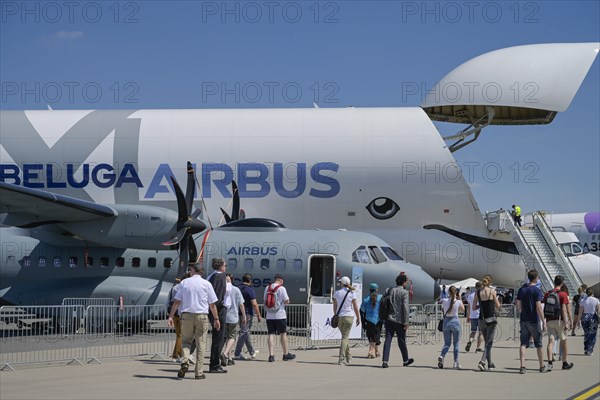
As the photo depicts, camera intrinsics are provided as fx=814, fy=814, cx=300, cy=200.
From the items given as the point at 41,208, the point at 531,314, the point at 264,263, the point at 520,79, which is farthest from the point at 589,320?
the point at 41,208

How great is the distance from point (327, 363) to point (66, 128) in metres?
18.5

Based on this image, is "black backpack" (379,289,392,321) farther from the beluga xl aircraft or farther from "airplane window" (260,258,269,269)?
the beluga xl aircraft

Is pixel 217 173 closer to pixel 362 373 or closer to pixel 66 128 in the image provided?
pixel 66 128

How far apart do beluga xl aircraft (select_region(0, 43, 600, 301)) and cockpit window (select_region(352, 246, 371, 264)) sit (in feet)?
19.7

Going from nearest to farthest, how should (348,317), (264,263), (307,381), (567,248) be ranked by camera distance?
(307,381) → (348,317) → (264,263) → (567,248)

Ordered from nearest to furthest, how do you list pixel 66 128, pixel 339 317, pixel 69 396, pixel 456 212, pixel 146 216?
pixel 69 396
pixel 339 317
pixel 146 216
pixel 456 212
pixel 66 128

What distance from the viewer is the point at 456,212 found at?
93.2ft

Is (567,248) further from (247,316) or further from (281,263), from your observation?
(247,316)

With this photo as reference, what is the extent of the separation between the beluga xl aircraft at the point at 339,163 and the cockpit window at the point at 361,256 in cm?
602

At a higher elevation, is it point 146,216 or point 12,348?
point 146,216

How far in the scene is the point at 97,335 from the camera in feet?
58.2

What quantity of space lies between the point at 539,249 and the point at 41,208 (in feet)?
58.4

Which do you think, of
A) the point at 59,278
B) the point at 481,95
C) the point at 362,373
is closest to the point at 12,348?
the point at 362,373

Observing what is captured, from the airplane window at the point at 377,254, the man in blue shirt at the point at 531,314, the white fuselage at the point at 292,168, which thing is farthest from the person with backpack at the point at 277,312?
the white fuselage at the point at 292,168
